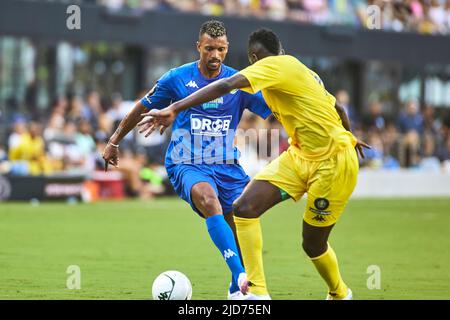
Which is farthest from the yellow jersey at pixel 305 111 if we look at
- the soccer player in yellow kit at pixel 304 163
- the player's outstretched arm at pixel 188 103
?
the player's outstretched arm at pixel 188 103

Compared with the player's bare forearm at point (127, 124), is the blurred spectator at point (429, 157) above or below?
below

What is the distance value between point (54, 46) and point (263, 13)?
19.7 ft

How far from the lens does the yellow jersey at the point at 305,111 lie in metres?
8.62

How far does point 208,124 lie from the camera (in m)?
9.60

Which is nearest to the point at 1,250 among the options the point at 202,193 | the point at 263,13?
Answer: the point at 202,193

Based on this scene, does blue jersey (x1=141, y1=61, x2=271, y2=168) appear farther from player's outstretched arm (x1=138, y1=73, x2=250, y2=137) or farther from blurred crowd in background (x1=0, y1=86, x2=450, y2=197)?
blurred crowd in background (x1=0, y1=86, x2=450, y2=197)

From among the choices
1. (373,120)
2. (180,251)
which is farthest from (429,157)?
(180,251)

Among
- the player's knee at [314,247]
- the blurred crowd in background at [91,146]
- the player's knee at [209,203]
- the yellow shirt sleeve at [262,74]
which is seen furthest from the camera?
the blurred crowd in background at [91,146]

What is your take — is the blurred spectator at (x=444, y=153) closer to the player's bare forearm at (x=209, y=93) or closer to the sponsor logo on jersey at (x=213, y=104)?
the sponsor logo on jersey at (x=213, y=104)

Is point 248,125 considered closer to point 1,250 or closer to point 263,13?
point 263,13

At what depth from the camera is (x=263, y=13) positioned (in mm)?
28891

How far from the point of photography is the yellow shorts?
8.77 m

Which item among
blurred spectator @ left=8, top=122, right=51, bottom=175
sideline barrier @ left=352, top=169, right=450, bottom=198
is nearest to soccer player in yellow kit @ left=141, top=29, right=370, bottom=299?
blurred spectator @ left=8, top=122, right=51, bottom=175

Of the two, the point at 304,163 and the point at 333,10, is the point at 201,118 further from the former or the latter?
the point at 333,10
